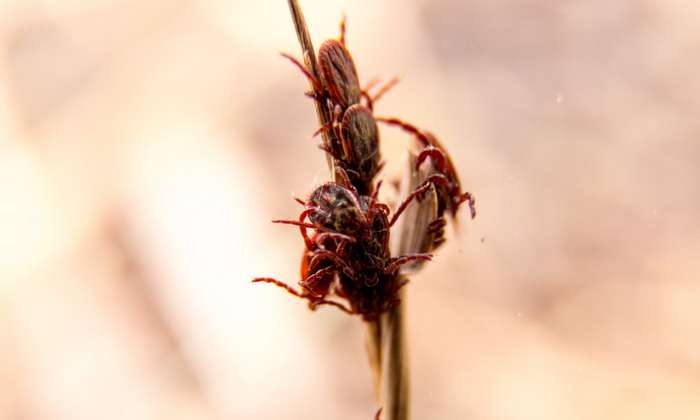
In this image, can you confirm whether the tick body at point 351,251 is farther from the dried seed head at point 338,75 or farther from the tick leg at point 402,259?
the dried seed head at point 338,75

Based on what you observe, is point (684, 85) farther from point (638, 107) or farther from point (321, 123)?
point (321, 123)

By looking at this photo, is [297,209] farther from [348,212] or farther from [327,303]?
[348,212]

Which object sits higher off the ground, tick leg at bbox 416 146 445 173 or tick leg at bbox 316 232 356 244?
tick leg at bbox 416 146 445 173

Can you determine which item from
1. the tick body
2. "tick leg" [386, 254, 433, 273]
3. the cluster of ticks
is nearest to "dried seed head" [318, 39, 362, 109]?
the cluster of ticks

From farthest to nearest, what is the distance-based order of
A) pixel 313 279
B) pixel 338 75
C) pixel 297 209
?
pixel 297 209, pixel 313 279, pixel 338 75

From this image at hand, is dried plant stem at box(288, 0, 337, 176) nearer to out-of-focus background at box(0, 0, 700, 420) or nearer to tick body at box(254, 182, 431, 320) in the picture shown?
tick body at box(254, 182, 431, 320)

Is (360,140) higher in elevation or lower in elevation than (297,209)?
lower

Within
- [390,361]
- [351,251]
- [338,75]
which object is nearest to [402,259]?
[351,251]

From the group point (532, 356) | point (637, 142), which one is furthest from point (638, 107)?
point (532, 356)


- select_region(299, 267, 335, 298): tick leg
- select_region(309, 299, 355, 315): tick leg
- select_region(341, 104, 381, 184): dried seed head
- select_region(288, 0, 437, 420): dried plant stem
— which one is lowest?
select_region(288, 0, 437, 420): dried plant stem
